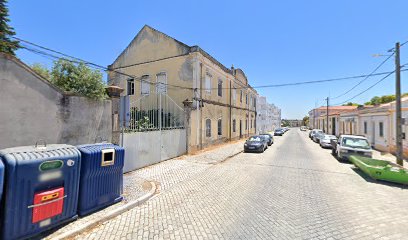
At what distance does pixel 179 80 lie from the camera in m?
14.7

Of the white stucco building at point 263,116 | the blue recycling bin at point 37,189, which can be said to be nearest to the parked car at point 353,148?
the blue recycling bin at point 37,189

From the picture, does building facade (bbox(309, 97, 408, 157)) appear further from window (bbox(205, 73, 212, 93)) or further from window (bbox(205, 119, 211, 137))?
window (bbox(205, 73, 212, 93))

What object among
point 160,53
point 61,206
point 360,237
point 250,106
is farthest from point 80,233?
point 250,106

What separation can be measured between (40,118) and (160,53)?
433 inches

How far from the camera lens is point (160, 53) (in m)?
15.3

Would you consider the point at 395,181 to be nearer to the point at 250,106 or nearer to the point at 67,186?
the point at 67,186

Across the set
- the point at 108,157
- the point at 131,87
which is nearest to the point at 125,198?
the point at 108,157

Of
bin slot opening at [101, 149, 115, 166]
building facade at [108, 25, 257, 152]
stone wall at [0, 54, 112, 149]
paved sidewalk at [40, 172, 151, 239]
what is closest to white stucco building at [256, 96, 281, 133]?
building facade at [108, 25, 257, 152]

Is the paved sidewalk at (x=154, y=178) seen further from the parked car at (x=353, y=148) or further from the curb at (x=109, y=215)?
the parked car at (x=353, y=148)

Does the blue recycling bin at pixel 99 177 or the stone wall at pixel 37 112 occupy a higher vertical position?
the stone wall at pixel 37 112

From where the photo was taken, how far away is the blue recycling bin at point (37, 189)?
335 centimetres

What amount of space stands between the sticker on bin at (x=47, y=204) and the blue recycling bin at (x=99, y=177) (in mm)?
523

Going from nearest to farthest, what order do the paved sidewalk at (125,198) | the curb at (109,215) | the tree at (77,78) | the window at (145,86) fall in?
the curb at (109,215), the paved sidewalk at (125,198), the tree at (77,78), the window at (145,86)

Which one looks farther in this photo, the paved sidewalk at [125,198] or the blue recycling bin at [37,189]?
the paved sidewalk at [125,198]
